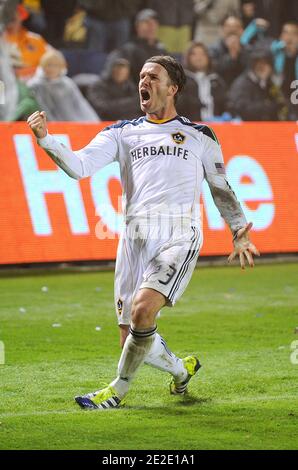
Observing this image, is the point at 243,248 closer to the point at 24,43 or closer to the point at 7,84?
the point at 7,84

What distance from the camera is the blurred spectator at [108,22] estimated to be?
17.5 m

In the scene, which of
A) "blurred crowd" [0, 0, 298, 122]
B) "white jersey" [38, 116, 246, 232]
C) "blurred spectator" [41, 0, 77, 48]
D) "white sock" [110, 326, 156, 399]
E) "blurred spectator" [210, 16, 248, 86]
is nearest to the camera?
"white sock" [110, 326, 156, 399]

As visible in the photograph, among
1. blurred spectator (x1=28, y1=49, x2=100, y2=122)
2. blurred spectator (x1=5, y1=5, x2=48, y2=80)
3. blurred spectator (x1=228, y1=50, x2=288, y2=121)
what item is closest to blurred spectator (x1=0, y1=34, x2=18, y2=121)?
blurred spectator (x1=5, y1=5, x2=48, y2=80)

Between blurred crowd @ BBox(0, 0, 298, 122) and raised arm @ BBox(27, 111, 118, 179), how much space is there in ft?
31.1

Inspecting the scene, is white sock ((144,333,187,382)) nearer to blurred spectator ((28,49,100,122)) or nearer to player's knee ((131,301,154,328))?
player's knee ((131,301,154,328))

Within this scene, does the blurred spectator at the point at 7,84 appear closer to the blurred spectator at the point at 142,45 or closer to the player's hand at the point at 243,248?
the blurred spectator at the point at 142,45

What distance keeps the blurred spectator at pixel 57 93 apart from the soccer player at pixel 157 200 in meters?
9.85

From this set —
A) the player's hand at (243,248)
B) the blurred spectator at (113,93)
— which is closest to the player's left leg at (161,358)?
the player's hand at (243,248)

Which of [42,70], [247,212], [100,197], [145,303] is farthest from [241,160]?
[145,303]

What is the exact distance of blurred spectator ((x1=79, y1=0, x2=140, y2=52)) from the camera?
17547 mm

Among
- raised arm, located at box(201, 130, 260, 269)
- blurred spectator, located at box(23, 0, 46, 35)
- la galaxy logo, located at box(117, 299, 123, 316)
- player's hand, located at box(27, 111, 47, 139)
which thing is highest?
player's hand, located at box(27, 111, 47, 139)

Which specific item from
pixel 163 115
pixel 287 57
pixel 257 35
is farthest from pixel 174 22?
pixel 163 115

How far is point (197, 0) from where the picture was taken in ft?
60.4

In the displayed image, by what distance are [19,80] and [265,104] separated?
4.62 metres
